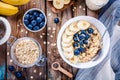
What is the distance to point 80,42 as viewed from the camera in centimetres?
127

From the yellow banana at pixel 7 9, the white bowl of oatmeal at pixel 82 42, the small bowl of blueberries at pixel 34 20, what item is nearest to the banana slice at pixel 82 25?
the white bowl of oatmeal at pixel 82 42

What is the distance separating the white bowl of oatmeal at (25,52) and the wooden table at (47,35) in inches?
0.9

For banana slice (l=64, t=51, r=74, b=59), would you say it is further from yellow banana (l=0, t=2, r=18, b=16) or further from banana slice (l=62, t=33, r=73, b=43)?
yellow banana (l=0, t=2, r=18, b=16)

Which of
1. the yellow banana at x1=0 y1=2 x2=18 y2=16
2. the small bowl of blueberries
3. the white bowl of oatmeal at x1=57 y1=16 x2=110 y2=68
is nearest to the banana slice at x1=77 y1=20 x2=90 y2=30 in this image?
the white bowl of oatmeal at x1=57 y1=16 x2=110 y2=68

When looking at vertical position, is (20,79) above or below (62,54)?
below

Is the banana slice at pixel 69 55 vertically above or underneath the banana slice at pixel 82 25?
underneath

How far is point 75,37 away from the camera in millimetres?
1271

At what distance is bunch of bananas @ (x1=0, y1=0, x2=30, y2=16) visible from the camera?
4.03 feet

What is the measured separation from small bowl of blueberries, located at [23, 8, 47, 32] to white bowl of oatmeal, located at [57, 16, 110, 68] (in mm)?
72

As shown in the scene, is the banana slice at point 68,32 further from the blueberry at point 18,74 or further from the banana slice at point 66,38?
the blueberry at point 18,74

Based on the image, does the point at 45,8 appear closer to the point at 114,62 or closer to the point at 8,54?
the point at 8,54

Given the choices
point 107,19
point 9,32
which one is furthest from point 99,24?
point 9,32

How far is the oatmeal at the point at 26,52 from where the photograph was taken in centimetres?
129

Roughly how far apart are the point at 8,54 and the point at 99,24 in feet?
1.12
